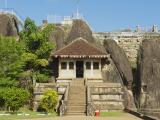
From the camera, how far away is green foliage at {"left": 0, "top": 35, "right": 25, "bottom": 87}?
22125mm

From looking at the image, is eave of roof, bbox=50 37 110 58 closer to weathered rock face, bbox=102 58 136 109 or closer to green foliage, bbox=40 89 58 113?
weathered rock face, bbox=102 58 136 109

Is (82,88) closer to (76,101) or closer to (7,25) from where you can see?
(76,101)

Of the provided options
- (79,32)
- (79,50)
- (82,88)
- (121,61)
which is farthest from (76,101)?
(79,32)

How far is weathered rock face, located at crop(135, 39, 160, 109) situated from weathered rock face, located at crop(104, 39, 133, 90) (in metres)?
1.66

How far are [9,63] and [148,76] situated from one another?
19.5 meters

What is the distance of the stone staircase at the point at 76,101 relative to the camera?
679 inches

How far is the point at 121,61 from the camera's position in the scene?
31.6 metres

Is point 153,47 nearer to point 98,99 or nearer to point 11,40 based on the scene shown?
point 98,99

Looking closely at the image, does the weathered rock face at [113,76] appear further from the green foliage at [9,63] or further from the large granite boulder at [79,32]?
the green foliage at [9,63]

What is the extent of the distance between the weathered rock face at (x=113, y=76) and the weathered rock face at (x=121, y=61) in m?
0.85

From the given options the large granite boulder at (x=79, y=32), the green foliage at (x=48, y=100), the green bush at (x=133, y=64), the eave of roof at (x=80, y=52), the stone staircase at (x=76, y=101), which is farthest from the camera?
the green bush at (x=133, y=64)

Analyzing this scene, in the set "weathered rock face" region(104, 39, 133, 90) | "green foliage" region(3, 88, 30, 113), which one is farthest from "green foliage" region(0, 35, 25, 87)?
"weathered rock face" region(104, 39, 133, 90)

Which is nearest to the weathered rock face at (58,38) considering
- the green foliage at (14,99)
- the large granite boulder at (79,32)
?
the large granite boulder at (79,32)

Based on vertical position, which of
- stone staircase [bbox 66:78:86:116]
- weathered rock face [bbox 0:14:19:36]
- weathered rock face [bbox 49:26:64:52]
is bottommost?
stone staircase [bbox 66:78:86:116]
